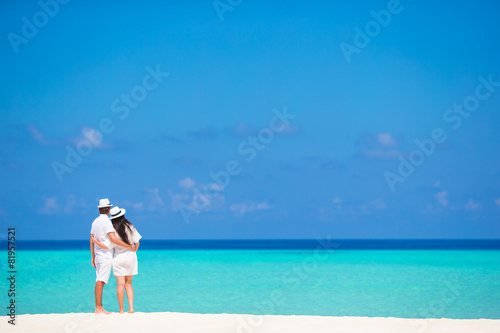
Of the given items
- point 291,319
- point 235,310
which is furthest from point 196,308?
point 291,319

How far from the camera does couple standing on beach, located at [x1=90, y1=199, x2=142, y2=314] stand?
6746 millimetres

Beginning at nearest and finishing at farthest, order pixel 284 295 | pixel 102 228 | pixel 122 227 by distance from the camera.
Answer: pixel 102 228, pixel 122 227, pixel 284 295

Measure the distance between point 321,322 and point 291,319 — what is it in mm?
413

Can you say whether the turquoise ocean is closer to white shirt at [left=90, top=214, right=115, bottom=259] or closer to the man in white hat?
the man in white hat

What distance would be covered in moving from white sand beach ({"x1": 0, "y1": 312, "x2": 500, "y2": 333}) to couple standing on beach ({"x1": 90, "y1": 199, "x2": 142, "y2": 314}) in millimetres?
399

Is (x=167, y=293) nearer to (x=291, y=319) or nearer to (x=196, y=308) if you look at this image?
(x=196, y=308)

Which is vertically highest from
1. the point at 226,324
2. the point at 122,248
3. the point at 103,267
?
the point at 122,248

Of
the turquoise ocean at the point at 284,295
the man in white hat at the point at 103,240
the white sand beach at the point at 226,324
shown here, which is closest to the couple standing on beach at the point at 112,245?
the man in white hat at the point at 103,240

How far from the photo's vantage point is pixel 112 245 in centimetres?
681

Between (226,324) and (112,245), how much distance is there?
1.70m

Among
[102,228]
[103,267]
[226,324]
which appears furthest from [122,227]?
[226,324]

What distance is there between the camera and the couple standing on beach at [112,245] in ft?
22.1

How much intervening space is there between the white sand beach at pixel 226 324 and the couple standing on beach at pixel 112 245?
15.7 inches

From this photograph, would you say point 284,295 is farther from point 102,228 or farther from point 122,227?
point 102,228
